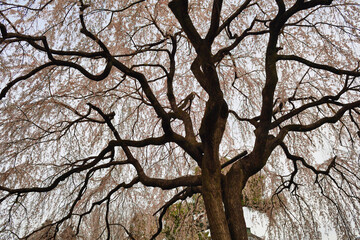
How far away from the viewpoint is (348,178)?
456cm

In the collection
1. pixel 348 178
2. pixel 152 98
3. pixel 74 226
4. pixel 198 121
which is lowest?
pixel 74 226

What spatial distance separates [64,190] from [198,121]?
3134 millimetres

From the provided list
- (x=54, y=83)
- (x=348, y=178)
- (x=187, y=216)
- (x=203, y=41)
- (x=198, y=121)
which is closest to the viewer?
(x=203, y=41)

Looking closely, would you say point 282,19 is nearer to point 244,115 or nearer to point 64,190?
point 244,115

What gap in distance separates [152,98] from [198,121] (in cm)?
287

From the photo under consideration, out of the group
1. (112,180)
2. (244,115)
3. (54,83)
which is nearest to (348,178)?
(244,115)

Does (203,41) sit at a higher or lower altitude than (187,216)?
higher

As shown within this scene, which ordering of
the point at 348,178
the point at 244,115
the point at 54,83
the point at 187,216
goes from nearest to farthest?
1. the point at 54,83
2. the point at 348,178
3. the point at 187,216
4. the point at 244,115

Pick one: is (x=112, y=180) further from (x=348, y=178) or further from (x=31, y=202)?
(x=348, y=178)

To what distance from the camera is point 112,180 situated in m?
4.60

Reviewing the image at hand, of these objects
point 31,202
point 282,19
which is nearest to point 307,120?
point 282,19

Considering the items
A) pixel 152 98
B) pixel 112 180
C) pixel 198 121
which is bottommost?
pixel 112 180

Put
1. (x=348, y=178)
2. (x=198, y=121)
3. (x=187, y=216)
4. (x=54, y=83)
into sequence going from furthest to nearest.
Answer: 1. (x=198, y=121)
2. (x=187, y=216)
3. (x=348, y=178)
4. (x=54, y=83)

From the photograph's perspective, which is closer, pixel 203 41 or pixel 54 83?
pixel 203 41
